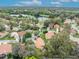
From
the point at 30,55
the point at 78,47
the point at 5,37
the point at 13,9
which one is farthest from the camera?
the point at 13,9

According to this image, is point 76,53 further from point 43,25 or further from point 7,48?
point 43,25

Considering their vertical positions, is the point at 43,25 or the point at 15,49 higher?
the point at 15,49

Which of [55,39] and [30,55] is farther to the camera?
[55,39]

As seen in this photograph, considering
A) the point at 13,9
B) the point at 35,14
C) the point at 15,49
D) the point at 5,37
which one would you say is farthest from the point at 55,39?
Answer: the point at 13,9

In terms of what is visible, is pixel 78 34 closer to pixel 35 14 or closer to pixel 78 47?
pixel 78 47

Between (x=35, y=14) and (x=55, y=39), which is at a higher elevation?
(x=55, y=39)

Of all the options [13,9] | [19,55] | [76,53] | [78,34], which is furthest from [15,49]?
[13,9]

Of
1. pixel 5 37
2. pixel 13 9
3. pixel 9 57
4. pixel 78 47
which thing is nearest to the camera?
pixel 9 57

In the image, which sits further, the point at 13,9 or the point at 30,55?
the point at 13,9

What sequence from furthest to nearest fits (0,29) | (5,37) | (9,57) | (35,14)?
(35,14) < (0,29) < (5,37) < (9,57)
